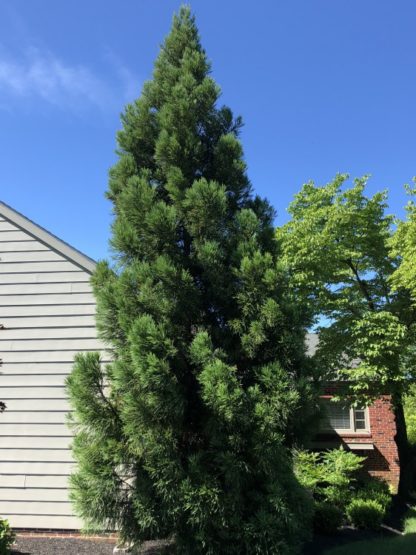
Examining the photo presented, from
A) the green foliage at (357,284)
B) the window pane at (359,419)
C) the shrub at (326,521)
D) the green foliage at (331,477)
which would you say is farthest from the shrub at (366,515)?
the window pane at (359,419)

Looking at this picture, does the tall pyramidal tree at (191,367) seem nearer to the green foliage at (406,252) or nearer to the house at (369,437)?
the green foliage at (406,252)

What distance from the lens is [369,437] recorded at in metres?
14.4

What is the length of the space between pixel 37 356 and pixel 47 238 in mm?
2117

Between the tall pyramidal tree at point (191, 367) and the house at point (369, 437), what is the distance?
958 cm

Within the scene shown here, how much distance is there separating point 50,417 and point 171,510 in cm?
348

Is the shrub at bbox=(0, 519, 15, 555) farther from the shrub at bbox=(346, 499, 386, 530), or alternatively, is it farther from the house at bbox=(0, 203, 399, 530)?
the shrub at bbox=(346, 499, 386, 530)

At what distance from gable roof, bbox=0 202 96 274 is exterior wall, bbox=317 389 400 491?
10620mm

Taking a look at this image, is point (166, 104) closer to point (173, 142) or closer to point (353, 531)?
point (173, 142)

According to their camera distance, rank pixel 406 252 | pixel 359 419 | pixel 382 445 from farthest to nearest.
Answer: pixel 359 419 → pixel 382 445 → pixel 406 252

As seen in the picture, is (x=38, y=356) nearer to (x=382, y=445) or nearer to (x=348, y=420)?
(x=348, y=420)

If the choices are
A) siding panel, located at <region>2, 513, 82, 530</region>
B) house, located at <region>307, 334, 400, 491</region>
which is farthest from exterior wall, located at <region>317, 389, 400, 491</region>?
siding panel, located at <region>2, 513, 82, 530</region>

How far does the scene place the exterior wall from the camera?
14.1 metres

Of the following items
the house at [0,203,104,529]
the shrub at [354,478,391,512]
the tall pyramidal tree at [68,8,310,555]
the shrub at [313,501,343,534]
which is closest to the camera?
the tall pyramidal tree at [68,8,310,555]

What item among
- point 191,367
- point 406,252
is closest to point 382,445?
point 406,252
